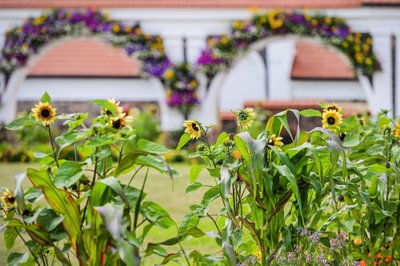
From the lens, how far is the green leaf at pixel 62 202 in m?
3.02

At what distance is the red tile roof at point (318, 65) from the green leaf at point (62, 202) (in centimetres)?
1433

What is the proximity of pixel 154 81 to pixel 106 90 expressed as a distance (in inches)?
115

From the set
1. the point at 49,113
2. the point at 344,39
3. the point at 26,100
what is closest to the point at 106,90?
the point at 26,100

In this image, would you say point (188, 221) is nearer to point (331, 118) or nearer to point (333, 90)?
point (331, 118)

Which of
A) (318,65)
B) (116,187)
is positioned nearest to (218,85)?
(318,65)

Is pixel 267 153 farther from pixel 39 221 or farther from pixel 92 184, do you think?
pixel 39 221

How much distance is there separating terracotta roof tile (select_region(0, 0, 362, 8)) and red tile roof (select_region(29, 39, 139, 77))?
8.70 ft

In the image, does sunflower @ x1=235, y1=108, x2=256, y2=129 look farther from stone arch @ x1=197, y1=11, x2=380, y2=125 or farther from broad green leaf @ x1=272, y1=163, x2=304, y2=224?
stone arch @ x1=197, y1=11, x2=380, y2=125

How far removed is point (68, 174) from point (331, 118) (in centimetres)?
131

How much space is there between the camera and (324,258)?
3.24m

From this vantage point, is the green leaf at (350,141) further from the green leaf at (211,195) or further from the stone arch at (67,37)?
the stone arch at (67,37)

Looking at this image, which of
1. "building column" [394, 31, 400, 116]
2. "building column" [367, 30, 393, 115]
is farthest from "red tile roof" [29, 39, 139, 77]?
"building column" [394, 31, 400, 116]

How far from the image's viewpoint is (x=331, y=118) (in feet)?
12.5

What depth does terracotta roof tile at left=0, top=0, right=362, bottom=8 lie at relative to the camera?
44.6 feet
